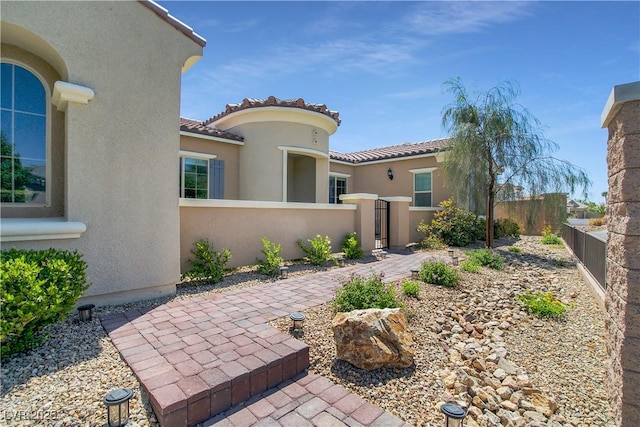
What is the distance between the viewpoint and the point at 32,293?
361 centimetres

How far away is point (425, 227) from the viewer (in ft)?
50.1

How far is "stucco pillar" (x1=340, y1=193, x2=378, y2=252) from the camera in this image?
12078 mm

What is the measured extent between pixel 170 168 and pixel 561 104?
13.1 m

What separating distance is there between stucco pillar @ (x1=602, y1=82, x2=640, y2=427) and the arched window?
885 centimetres

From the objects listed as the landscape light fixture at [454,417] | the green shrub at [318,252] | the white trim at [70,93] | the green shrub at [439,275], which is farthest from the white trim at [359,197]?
the landscape light fixture at [454,417]

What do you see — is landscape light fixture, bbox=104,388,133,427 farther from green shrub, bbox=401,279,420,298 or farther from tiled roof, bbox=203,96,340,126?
tiled roof, bbox=203,96,340,126

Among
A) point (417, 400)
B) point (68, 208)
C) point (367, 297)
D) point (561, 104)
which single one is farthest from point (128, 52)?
point (561, 104)

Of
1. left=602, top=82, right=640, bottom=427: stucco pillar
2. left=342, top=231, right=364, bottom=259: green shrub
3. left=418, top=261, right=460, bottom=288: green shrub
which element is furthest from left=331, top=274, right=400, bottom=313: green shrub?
left=342, top=231, right=364, bottom=259: green shrub

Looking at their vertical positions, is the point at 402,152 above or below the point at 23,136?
above

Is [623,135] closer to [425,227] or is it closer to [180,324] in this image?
[180,324]

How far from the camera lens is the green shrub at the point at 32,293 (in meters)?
3.44

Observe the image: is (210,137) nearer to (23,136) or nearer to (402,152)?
(23,136)

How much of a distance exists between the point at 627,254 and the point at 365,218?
938 cm

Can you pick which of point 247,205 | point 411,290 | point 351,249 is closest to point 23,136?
point 247,205
